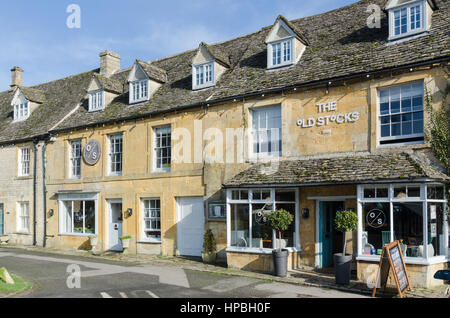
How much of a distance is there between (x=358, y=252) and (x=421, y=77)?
18.5ft

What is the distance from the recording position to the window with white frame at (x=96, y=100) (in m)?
22.6

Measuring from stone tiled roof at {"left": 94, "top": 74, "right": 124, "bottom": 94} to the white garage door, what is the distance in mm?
7759

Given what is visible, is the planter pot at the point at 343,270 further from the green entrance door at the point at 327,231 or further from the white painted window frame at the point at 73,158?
the white painted window frame at the point at 73,158

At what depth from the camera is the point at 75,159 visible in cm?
2286

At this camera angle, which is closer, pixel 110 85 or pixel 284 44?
pixel 284 44

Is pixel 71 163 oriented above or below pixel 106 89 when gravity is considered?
below

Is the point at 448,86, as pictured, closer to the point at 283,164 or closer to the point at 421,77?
the point at 421,77

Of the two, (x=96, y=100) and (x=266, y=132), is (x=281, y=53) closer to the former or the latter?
(x=266, y=132)

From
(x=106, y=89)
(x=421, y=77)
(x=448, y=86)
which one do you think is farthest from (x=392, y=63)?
(x=106, y=89)

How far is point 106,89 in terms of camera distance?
22.5 metres

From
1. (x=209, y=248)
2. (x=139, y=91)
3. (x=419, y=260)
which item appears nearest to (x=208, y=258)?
(x=209, y=248)

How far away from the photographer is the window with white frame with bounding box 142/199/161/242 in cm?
1933

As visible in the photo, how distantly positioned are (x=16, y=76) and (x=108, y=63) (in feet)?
30.5

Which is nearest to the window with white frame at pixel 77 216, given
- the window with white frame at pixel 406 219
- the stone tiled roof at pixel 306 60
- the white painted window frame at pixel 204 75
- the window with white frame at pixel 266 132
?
the stone tiled roof at pixel 306 60
